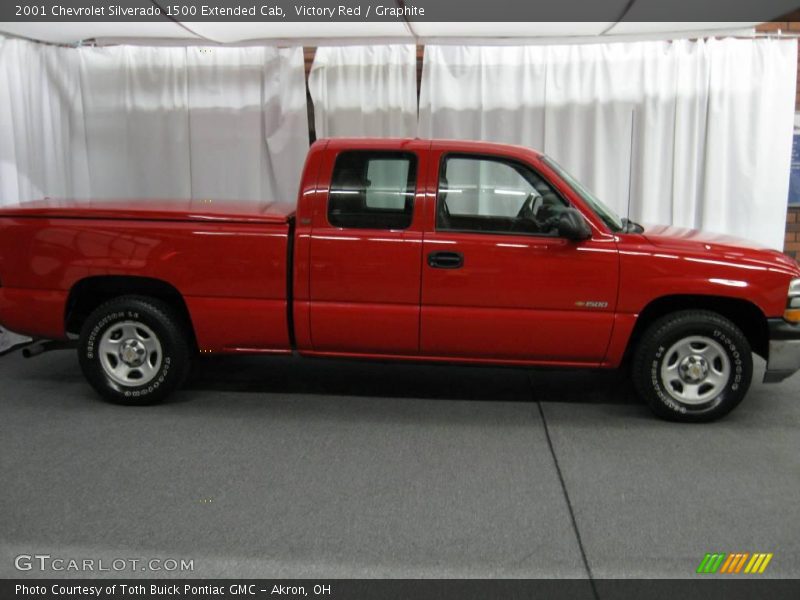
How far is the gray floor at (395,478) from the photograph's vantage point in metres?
3.46

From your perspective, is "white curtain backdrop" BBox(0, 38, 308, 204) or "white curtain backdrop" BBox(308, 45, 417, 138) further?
"white curtain backdrop" BBox(0, 38, 308, 204)

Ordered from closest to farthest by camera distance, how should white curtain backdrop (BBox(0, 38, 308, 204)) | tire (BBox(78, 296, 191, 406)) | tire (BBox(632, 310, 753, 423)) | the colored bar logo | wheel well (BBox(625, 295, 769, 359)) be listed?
1. the colored bar logo
2. tire (BBox(632, 310, 753, 423))
3. wheel well (BBox(625, 295, 769, 359))
4. tire (BBox(78, 296, 191, 406))
5. white curtain backdrop (BBox(0, 38, 308, 204))

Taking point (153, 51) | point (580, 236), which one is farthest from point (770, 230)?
point (153, 51)

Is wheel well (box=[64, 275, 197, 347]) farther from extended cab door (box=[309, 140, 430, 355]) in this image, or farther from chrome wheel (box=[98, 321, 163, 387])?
extended cab door (box=[309, 140, 430, 355])

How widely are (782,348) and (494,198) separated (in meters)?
2.11

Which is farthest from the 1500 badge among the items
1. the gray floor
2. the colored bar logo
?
the colored bar logo

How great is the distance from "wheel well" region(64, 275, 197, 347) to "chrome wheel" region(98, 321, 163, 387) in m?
0.25

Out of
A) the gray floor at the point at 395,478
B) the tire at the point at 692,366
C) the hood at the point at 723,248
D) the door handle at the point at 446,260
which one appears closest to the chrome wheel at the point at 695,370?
the tire at the point at 692,366

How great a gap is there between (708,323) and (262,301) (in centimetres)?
297

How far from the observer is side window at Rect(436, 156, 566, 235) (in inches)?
201

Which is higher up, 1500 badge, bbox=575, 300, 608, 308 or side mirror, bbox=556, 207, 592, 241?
side mirror, bbox=556, 207, 592, 241

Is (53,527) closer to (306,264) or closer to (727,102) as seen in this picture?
(306,264)

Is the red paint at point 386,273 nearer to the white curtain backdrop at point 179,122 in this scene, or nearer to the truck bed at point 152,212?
the truck bed at point 152,212

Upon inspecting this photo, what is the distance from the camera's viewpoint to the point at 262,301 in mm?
5238
